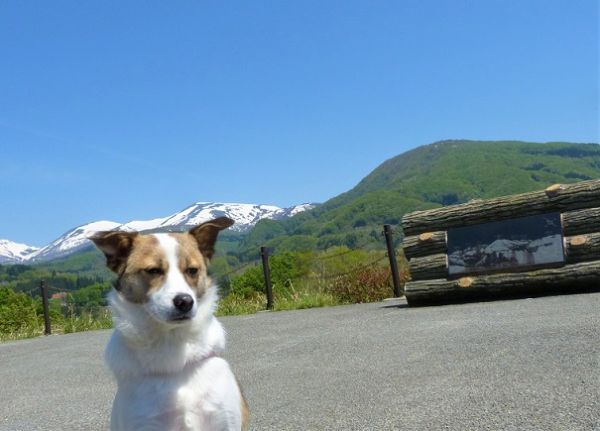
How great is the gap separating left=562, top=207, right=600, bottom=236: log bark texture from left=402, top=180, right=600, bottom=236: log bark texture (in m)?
0.14

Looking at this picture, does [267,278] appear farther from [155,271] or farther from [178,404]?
[178,404]

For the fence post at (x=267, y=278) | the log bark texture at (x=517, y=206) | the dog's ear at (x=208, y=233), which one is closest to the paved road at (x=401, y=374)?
the log bark texture at (x=517, y=206)

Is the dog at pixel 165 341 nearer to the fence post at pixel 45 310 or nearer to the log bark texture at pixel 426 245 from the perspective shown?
the log bark texture at pixel 426 245

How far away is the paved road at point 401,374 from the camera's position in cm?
523

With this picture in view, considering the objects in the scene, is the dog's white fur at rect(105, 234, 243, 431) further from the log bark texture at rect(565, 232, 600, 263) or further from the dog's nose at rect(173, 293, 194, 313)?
the log bark texture at rect(565, 232, 600, 263)

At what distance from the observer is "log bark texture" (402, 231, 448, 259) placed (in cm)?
1301

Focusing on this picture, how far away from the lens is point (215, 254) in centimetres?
434

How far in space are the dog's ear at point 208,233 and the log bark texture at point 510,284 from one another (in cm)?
890

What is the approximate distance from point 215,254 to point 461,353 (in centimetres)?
415

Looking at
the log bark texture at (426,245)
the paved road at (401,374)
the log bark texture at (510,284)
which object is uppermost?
the log bark texture at (426,245)

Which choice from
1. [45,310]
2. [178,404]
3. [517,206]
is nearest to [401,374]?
[178,404]

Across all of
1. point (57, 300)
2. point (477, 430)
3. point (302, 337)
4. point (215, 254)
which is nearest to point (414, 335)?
point (302, 337)

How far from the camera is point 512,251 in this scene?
12.3m

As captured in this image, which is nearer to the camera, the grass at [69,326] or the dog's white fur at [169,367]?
the dog's white fur at [169,367]
